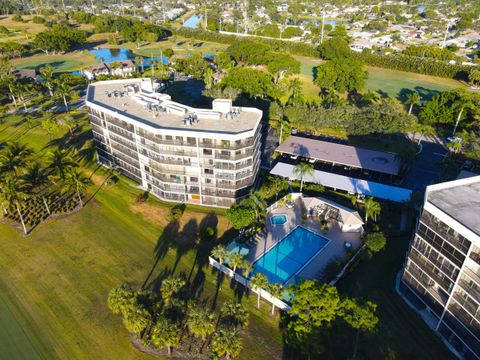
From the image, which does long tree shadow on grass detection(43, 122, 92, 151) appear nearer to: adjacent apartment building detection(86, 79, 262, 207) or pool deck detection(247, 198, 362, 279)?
adjacent apartment building detection(86, 79, 262, 207)

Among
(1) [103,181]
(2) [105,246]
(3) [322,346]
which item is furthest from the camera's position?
(1) [103,181]

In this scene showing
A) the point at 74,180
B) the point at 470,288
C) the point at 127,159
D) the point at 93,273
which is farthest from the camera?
the point at 127,159

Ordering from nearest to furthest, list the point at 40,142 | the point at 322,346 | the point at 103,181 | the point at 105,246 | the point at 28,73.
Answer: the point at 322,346, the point at 105,246, the point at 103,181, the point at 40,142, the point at 28,73

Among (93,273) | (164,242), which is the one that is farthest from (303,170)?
(93,273)

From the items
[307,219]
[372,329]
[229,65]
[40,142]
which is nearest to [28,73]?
[40,142]

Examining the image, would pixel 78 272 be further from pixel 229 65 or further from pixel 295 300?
pixel 229 65

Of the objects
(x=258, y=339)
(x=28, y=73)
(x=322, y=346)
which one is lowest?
(x=258, y=339)

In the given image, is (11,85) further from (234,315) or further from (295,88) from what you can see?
(234,315)

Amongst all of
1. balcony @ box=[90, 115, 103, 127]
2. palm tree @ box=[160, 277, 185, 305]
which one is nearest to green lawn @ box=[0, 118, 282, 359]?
palm tree @ box=[160, 277, 185, 305]
